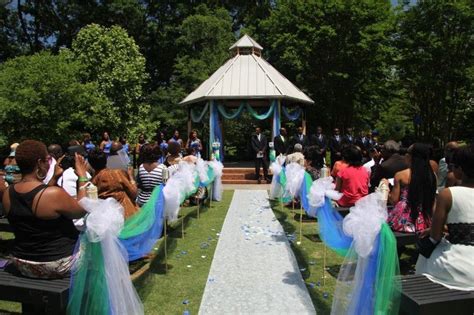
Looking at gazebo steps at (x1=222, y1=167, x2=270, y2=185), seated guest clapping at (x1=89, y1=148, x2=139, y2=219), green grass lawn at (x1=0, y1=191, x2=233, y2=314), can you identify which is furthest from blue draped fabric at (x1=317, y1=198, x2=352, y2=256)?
gazebo steps at (x1=222, y1=167, x2=270, y2=185)

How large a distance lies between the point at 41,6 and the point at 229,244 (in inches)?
1326

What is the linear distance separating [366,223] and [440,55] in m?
22.5

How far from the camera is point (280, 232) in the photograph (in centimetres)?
873

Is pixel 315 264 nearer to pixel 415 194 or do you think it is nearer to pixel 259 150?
pixel 415 194

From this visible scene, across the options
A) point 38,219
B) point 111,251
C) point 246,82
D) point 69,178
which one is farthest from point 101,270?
point 246,82

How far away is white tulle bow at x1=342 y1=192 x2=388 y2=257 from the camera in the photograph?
3.85 metres

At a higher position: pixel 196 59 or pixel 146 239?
pixel 196 59

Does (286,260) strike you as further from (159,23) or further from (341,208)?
(159,23)

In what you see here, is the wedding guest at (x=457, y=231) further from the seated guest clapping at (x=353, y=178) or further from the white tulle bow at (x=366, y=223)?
the seated guest clapping at (x=353, y=178)

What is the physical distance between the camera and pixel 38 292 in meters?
3.72

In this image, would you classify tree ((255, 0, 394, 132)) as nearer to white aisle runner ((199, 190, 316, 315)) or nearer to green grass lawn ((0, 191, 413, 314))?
green grass lawn ((0, 191, 413, 314))

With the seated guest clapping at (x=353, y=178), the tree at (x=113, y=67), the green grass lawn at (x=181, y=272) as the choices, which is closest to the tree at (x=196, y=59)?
the tree at (x=113, y=67)

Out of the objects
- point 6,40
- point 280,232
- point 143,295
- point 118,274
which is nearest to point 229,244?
point 280,232

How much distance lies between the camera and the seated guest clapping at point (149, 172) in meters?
7.34
